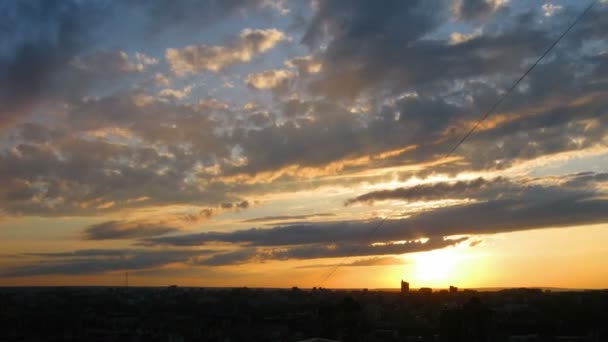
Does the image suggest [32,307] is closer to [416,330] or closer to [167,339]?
[167,339]

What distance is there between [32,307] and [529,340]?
71.9 meters

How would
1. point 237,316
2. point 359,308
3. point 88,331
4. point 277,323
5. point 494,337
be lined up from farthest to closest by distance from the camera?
point 237,316, point 277,323, point 88,331, point 359,308, point 494,337

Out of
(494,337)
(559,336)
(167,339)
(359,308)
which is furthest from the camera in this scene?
(167,339)

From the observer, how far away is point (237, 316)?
90.6 m

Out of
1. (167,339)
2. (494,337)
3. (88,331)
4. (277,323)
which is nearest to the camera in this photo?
(494,337)

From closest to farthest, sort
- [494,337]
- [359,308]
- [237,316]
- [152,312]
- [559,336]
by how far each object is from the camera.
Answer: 1. [494,337]
2. [359,308]
3. [559,336]
4. [237,316]
5. [152,312]

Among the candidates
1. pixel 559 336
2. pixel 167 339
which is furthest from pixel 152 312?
pixel 559 336

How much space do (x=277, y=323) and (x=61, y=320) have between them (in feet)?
86.5

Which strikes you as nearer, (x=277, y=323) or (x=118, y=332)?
(x=118, y=332)

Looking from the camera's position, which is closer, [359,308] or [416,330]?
[359,308]

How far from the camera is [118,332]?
231ft

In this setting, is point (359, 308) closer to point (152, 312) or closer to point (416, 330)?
point (416, 330)

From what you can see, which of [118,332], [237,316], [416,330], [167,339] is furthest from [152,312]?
[416,330]

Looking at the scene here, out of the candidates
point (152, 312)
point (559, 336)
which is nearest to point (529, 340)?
point (559, 336)
